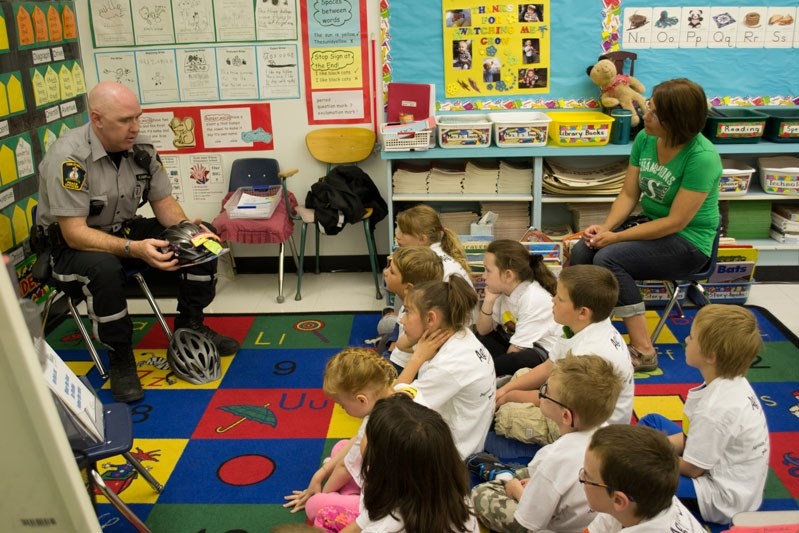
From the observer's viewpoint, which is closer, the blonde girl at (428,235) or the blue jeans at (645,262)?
the blue jeans at (645,262)

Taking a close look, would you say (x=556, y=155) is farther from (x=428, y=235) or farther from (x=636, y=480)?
(x=636, y=480)

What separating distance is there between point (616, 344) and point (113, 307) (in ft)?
7.15

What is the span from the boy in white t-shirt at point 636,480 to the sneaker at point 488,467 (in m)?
0.68

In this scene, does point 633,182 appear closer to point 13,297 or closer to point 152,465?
point 152,465

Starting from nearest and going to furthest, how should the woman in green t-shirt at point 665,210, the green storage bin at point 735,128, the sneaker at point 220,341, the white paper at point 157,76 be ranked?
the woman in green t-shirt at point 665,210 → the sneaker at point 220,341 → the green storage bin at point 735,128 → the white paper at point 157,76

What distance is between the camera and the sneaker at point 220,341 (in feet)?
12.2

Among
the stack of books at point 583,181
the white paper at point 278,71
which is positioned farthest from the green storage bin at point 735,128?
the white paper at point 278,71

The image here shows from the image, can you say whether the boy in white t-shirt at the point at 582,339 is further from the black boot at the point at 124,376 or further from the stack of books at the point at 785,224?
the stack of books at the point at 785,224

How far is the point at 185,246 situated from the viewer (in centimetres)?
338

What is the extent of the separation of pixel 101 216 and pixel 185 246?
47cm

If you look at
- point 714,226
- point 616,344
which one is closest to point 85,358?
point 616,344

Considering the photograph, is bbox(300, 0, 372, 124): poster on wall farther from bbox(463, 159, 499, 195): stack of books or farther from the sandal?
the sandal

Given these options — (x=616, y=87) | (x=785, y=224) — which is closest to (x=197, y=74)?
(x=616, y=87)

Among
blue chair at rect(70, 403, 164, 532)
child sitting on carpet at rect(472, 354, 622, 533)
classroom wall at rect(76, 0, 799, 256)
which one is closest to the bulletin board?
classroom wall at rect(76, 0, 799, 256)
